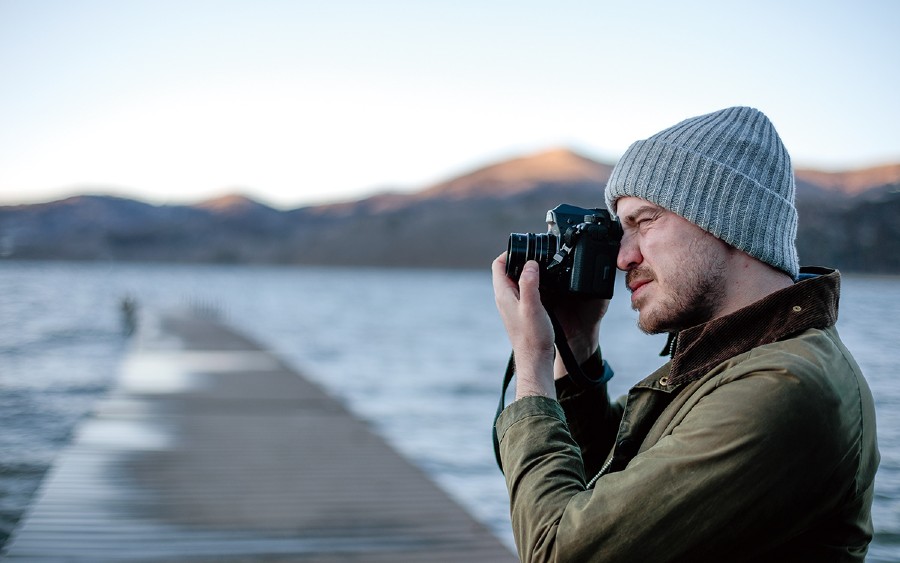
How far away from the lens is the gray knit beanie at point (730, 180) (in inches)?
55.3

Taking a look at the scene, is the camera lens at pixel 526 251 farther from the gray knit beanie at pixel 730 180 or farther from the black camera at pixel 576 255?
the gray knit beanie at pixel 730 180

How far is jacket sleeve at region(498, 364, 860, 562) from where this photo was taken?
1.11 meters

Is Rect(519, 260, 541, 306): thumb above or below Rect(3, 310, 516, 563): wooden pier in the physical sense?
above

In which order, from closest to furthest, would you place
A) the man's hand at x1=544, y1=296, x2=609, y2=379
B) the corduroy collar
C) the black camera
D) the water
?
the corduroy collar → the black camera → the man's hand at x1=544, y1=296, x2=609, y2=379 → the water

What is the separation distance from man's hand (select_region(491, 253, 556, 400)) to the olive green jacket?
0.06 m

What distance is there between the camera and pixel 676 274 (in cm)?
142

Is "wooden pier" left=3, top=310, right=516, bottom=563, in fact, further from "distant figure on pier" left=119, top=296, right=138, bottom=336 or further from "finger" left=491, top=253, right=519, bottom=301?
"distant figure on pier" left=119, top=296, right=138, bottom=336

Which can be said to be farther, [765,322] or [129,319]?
[129,319]

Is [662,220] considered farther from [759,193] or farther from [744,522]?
[744,522]

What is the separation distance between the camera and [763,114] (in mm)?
1502

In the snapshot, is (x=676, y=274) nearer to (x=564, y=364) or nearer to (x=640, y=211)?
(x=640, y=211)

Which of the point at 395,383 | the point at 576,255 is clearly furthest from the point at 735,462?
the point at 395,383

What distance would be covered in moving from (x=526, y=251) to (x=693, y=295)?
1.15ft

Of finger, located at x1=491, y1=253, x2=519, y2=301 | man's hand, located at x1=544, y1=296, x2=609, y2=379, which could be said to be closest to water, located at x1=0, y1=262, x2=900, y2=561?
man's hand, located at x1=544, y1=296, x2=609, y2=379
